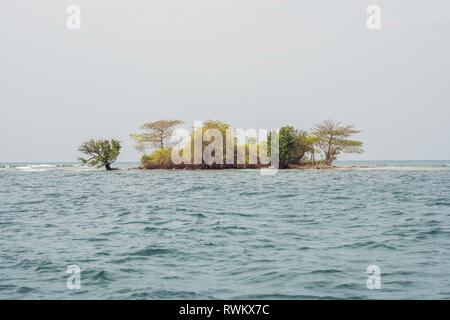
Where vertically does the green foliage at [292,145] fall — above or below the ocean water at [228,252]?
above

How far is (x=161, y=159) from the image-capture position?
200ft

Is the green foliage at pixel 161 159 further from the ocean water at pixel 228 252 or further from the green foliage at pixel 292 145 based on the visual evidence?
the ocean water at pixel 228 252

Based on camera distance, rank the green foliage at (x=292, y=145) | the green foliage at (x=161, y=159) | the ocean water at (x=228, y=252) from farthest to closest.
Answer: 1. the green foliage at (x=161, y=159)
2. the green foliage at (x=292, y=145)
3. the ocean water at (x=228, y=252)

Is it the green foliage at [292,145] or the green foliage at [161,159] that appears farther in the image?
the green foliage at [161,159]

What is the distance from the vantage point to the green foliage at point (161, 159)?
60531 mm

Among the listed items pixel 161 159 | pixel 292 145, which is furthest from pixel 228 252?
pixel 161 159

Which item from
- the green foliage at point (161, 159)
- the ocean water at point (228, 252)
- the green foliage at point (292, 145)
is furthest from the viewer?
the green foliage at point (161, 159)

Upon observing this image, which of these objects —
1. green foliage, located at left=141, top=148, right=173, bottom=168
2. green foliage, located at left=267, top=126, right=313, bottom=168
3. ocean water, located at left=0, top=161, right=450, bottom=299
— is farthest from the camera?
green foliage, located at left=141, top=148, right=173, bottom=168

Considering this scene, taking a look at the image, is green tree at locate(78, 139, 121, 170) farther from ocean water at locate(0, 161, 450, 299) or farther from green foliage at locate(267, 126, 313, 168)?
ocean water at locate(0, 161, 450, 299)

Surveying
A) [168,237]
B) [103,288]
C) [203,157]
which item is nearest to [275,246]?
[168,237]

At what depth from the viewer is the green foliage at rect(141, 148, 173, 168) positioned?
60531 millimetres

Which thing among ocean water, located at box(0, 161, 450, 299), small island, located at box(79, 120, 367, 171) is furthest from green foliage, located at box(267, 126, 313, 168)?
ocean water, located at box(0, 161, 450, 299)

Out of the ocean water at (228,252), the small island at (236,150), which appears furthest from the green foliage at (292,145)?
the ocean water at (228,252)
